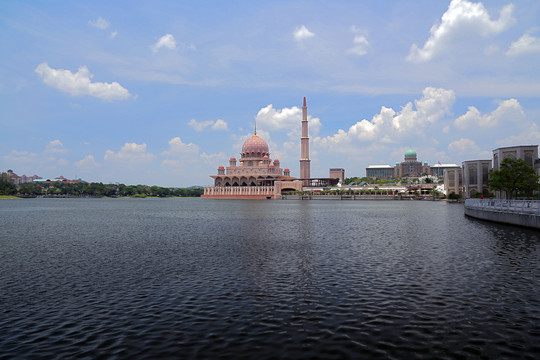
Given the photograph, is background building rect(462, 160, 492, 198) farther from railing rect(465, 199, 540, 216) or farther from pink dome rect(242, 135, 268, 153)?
pink dome rect(242, 135, 268, 153)

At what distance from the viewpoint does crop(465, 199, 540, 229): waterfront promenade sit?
33969 millimetres

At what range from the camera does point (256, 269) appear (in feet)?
61.6

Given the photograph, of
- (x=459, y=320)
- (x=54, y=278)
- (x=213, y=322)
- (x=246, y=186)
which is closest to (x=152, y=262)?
(x=54, y=278)

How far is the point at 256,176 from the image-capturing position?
6993 inches

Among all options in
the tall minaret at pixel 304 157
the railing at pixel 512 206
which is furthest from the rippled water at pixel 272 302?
the tall minaret at pixel 304 157

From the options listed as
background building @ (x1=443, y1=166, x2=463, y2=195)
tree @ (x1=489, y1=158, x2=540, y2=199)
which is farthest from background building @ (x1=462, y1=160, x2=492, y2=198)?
tree @ (x1=489, y1=158, x2=540, y2=199)

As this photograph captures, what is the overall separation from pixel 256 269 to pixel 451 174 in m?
122

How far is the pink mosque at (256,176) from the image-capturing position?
565 ft

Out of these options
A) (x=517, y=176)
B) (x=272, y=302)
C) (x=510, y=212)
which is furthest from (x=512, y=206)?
(x=272, y=302)

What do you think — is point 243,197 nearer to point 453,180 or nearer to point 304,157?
point 304,157

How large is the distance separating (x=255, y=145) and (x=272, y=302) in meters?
172

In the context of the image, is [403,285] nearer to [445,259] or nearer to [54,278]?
[445,259]

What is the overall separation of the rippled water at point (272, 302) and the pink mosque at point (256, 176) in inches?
5742

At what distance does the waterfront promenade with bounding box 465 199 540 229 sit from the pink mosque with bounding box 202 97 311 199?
121 metres
